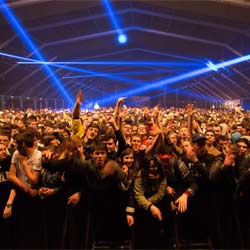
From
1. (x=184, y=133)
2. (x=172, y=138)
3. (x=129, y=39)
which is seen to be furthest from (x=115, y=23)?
(x=172, y=138)

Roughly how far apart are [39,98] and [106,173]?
38309 mm

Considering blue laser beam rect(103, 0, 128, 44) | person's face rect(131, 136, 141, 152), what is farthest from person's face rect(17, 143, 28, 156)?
blue laser beam rect(103, 0, 128, 44)

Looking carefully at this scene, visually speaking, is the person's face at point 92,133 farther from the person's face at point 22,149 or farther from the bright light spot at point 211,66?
the bright light spot at point 211,66

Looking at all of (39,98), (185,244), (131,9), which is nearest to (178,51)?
(131,9)

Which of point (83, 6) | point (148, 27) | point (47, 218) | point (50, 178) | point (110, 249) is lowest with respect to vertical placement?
point (110, 249)

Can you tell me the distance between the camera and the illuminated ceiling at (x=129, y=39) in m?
24.7

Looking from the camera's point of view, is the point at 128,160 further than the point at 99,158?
Yes

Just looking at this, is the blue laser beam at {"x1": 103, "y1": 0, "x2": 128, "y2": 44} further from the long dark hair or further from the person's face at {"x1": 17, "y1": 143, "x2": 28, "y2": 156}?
the long dark hair

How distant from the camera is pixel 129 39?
35.4 metres

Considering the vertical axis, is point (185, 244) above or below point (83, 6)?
below

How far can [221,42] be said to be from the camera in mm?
32125

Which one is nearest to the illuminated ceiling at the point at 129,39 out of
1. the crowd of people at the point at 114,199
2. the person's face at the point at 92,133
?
the person's face at the point at 92,133

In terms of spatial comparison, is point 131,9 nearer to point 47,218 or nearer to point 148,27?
point 148,27

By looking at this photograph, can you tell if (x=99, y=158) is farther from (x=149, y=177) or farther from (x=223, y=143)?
(x=223, y=143)
